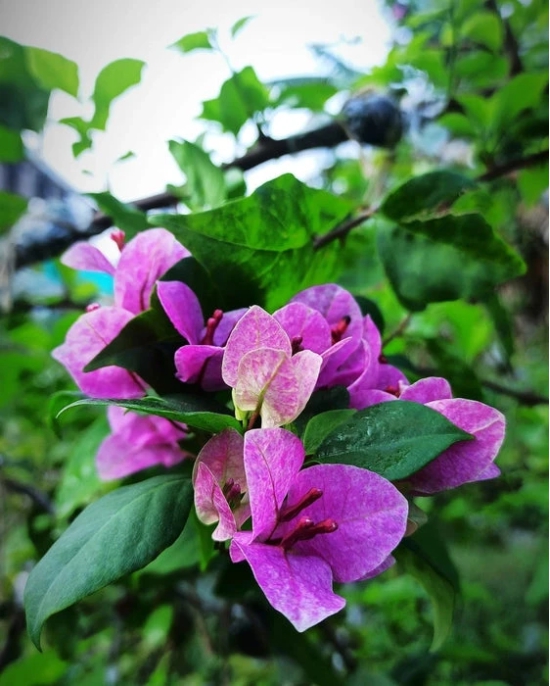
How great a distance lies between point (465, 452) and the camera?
25cm

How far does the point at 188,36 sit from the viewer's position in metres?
0.53

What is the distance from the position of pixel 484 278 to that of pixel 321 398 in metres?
0.16

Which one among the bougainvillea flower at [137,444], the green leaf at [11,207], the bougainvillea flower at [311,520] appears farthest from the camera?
the green leaf at [11,207]

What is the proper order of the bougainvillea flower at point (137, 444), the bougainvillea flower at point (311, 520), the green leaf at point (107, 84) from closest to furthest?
the bougainvillea flower at point (311, 520)
the bougainvillea flower at point (137, 444)
the green leaf at point (107, 84)

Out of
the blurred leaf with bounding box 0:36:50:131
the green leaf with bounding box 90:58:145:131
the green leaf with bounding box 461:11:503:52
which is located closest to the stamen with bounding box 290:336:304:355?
the green leaf with bounding box 90:58:145:131

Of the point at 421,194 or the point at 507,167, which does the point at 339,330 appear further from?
the point at 507,167

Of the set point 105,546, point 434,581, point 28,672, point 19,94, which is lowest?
point 28,672

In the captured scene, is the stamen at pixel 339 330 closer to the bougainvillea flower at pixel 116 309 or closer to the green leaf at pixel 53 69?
the bougainvillea flower at pixel 116 309

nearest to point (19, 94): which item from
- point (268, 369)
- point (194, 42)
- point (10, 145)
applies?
point (10, 145)

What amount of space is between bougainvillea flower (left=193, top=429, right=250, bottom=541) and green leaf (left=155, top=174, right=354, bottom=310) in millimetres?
102

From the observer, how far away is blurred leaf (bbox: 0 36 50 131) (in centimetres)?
51

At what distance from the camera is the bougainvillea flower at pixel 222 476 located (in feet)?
0.76

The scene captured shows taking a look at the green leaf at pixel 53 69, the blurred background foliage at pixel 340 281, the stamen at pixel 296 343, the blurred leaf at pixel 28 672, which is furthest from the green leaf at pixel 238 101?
the blurred leaf at pixel 28 672

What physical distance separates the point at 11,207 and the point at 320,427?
0.47 meters
